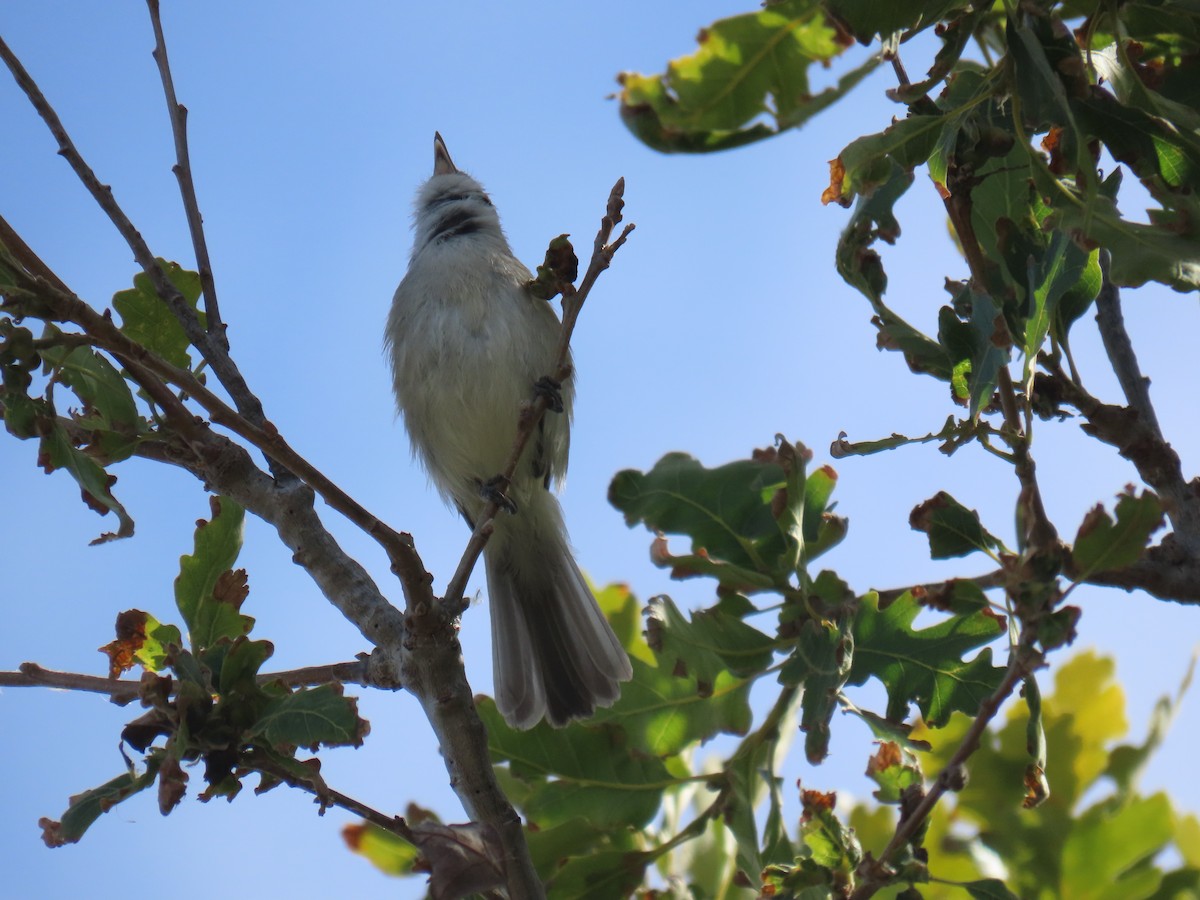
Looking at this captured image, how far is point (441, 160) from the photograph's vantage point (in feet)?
21.3

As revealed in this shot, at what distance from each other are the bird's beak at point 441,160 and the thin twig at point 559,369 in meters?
4.02

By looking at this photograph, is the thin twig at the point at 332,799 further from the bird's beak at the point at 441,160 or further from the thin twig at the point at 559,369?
the bird's beak at the point at 441,160

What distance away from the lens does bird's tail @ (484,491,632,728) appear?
4.01m

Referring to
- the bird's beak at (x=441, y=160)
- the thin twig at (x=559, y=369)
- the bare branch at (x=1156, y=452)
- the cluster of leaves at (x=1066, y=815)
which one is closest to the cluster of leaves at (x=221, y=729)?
the thin twig at (x=559, y=369)

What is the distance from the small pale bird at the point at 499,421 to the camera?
4.50 metres

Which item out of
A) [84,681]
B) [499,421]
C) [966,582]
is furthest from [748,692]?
[499,421]

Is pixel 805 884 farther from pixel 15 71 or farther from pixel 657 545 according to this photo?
Result: pixel 15 71

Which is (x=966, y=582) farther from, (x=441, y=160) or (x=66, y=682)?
(x=441, y=160)

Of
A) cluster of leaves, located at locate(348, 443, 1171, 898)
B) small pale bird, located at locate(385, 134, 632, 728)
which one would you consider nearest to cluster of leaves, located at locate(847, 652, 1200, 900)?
cluster of leaves, located at locate(348, 443, 1171, 898)

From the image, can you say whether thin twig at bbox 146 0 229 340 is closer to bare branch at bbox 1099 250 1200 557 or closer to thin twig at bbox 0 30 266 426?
thin twig at bbox 0 30 266 426

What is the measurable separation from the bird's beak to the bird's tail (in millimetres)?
2310

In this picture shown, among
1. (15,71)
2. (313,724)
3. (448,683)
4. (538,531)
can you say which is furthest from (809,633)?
(538,531)

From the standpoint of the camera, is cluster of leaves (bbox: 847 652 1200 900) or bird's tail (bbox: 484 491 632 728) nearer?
cluster of leaves (bbox: 847 652 1200 900)

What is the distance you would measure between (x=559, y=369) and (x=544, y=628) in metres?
2.24
